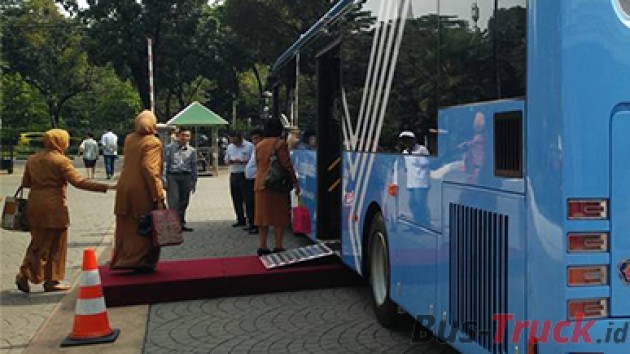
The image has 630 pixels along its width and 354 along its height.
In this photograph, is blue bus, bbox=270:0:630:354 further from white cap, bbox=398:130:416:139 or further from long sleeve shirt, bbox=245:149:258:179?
long sleeve shirt, bbox=245:149:258:179

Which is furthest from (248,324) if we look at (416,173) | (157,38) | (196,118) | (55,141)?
(157,38)

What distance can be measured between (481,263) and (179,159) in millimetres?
8106

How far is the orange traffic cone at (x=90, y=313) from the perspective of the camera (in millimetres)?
5664

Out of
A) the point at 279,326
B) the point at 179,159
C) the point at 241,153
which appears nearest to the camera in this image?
the point at 279,326

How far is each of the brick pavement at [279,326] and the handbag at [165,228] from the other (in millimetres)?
682

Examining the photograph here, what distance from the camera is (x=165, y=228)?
703 centimetres

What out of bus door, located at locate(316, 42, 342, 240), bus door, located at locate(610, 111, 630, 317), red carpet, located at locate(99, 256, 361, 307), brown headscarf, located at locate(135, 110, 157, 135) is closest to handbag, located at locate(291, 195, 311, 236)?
bus door, located at locate(316, 42, 342, 240)

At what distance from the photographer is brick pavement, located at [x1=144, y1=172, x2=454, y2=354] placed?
556 cm

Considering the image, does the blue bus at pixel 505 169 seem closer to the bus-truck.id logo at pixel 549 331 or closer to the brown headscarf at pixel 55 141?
the bus-truck.id logo at pixel 549 331

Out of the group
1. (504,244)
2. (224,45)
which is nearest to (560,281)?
(504,244)

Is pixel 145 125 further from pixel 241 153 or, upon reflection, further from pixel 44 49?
pixel 44 49

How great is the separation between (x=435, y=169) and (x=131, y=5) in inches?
1180

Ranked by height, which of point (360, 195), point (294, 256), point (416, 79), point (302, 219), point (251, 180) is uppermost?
point (416, 79)

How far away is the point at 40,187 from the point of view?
23.9ft
